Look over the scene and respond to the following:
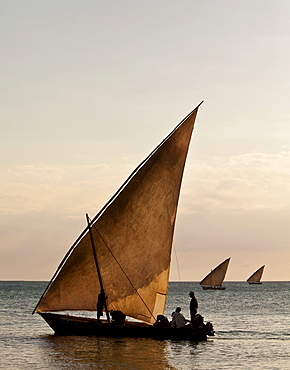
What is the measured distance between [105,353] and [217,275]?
109m

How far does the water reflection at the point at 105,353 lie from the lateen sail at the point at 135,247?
185cm

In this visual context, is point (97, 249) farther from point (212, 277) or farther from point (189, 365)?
point (212, 277)

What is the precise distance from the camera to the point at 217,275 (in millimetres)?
132250

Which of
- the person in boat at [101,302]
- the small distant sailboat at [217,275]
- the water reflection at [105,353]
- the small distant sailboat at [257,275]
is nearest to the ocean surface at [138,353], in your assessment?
the water reflection at [105,353]

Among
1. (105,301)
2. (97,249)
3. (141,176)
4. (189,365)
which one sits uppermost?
(141,176)

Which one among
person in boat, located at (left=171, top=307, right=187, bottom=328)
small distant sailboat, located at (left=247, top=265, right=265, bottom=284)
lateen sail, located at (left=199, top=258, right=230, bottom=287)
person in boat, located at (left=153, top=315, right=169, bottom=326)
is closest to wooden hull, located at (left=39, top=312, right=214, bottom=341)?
person in boat, located at (left=171, top=307, right=187, bottom=328)

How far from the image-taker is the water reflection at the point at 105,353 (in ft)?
75.8

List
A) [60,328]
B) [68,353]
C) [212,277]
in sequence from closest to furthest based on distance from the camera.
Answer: [68,353] → [60,328] → [212,277]

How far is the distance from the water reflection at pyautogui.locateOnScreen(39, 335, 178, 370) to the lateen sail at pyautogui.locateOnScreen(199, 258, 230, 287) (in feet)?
316

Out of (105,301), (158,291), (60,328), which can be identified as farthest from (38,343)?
(158,291)

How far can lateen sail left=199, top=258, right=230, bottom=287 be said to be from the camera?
12649 cm

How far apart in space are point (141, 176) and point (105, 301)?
5850 mm

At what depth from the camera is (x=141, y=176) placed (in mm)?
29047

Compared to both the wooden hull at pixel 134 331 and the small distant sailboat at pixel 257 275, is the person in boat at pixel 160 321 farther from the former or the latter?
the small distant sailboat at pixel 257 275
